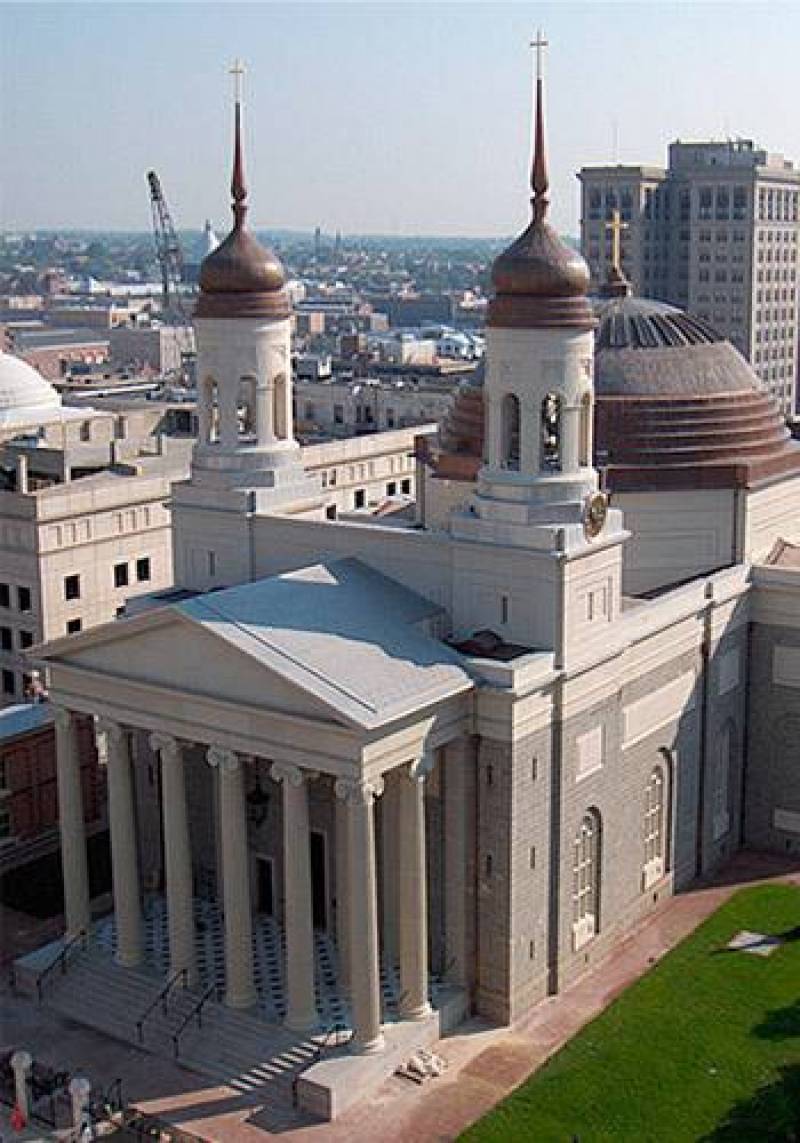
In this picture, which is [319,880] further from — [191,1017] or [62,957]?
[62,957]

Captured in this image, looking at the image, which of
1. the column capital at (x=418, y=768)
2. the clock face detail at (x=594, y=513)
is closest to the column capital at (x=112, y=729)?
the column capital at (x=418, y=768)

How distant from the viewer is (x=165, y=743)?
38625 millimetres

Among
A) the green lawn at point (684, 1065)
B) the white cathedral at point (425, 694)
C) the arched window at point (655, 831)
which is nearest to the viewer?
the green lawn at point (684, 1065)

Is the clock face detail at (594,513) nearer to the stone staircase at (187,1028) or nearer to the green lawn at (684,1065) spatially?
the green lawn at (684,1065)

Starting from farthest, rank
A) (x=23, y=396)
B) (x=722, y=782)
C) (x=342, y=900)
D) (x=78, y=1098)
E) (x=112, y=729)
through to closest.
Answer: (x=23, y=396)
(x=722, y=782)
(x=342, y=900)
(x=112, y=729)
(x=78, y=1098)

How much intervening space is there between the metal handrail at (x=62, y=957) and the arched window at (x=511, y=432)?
17195 mm

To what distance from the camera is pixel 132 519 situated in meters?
64.1

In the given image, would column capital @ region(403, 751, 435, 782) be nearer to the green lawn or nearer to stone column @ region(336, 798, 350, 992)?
stone column @ region(336, 798, 350, 992)

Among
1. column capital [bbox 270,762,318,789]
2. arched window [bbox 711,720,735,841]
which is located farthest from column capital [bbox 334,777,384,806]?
arched window [bbox 711,720,735,841]

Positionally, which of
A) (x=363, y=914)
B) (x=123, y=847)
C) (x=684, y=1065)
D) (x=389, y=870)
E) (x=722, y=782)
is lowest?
(x=684, y=1065)

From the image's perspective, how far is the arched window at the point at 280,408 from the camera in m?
45.0

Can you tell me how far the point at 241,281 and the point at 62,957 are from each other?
19049mm

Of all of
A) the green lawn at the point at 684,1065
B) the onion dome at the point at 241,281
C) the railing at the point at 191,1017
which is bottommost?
the green lawn at the point at 684,1065

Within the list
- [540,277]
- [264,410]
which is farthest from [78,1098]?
[540,277]
